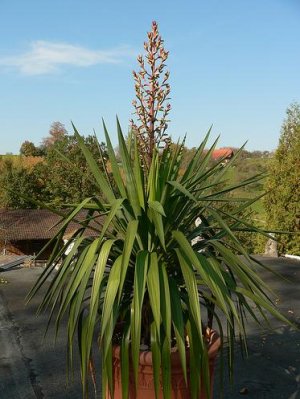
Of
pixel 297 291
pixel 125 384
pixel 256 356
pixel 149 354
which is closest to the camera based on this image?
pixel 125 384

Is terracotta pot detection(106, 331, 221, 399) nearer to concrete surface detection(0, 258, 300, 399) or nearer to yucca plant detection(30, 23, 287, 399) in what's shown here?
yucca plant detection(30, 23, 287, 399)

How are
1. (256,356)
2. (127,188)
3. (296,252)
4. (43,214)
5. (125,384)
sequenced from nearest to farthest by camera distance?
(125,384), (127,188), (256,356), (296,252), (43,214)

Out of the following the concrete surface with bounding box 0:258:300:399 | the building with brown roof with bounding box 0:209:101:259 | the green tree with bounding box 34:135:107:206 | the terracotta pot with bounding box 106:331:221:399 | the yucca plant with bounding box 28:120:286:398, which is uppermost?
the green tree with bounding box 34:135:107:206

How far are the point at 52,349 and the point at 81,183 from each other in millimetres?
34068

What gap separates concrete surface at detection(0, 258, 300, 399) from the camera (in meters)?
3.40

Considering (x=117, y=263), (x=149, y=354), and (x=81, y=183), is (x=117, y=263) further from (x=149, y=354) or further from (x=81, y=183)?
(x=81, y=183)

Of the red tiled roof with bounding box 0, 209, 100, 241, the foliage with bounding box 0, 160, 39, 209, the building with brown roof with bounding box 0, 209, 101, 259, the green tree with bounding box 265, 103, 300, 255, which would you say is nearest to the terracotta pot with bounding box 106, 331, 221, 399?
the green tree with bounding box 265, 103, 300, 255

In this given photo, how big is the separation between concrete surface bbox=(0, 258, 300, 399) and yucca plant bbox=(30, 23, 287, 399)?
0.99 metres

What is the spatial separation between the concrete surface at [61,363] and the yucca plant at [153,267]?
0.99 metres

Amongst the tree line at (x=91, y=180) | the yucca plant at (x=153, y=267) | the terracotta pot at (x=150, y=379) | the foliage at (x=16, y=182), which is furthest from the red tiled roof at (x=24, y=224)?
the terracotta pot at (x=150, y=379)

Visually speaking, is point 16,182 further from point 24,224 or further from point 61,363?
point 61,363

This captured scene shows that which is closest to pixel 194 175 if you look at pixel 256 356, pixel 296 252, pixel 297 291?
pixel 256 356

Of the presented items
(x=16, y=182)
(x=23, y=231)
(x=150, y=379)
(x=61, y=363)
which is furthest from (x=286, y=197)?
(x=16, y=182)

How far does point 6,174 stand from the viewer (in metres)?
39.6
